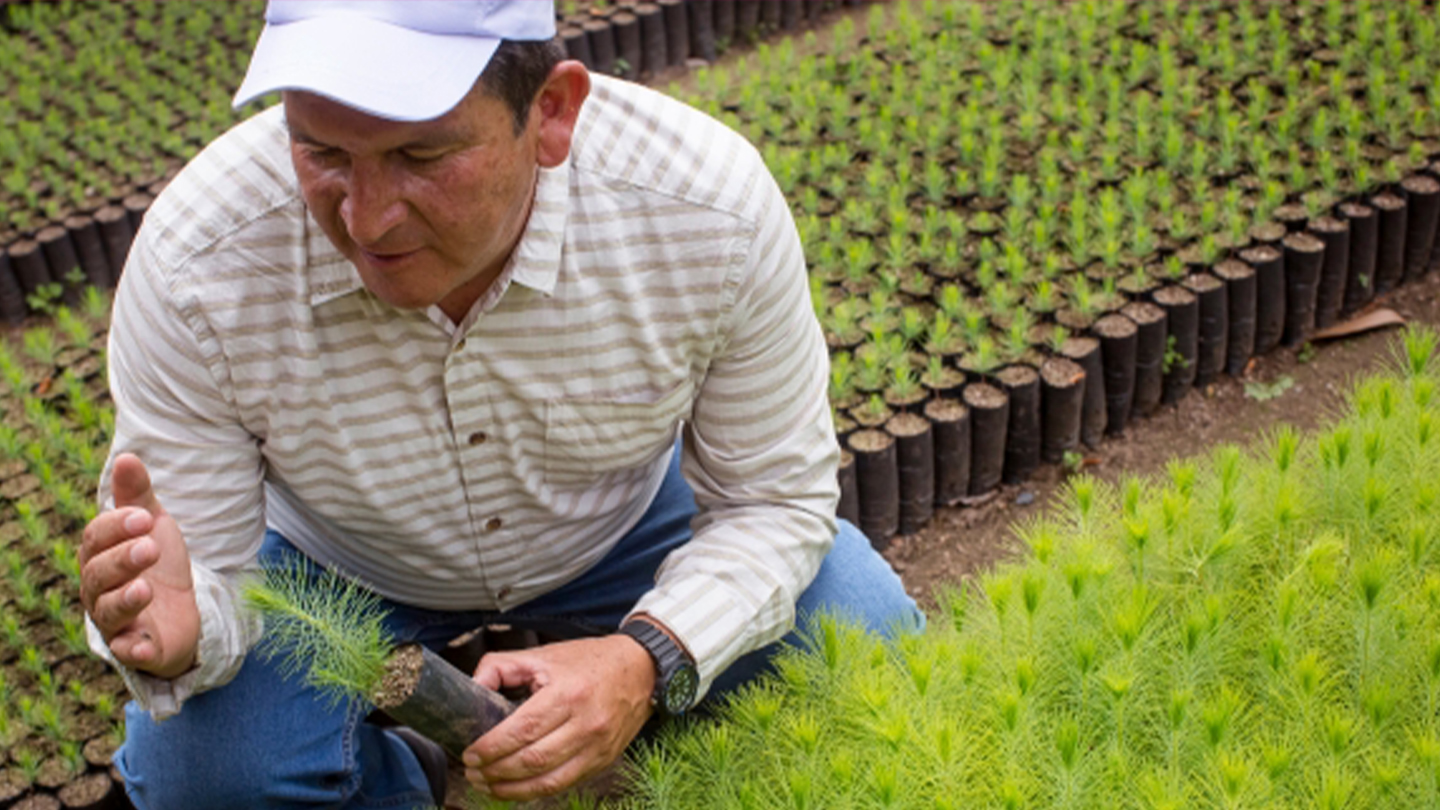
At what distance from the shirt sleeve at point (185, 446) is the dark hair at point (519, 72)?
593 millimetres

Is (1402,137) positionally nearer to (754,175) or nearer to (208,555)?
(754,175)

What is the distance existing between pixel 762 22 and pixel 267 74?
16.6 feet

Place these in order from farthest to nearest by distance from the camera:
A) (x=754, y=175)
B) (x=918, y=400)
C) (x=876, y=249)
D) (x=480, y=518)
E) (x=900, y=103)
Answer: (x=900, y=103), (x=876, y=249), (x=918, y=400), (x=480, y=518), (x=754, y=175)

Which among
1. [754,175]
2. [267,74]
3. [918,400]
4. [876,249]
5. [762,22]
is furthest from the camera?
[762,22]

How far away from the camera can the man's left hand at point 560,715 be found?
198 centimetres

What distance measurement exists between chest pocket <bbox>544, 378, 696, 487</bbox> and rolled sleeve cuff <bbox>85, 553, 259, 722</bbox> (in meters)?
0.56

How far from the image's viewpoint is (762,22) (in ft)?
21.7

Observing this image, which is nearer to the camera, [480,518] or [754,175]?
[754,175]

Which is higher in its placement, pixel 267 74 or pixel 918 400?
pixel 267 74

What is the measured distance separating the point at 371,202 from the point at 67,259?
3660 mm

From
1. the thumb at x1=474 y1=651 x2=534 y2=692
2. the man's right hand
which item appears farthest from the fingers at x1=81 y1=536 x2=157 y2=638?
the thumb at x1=474 y1=651 x2=534 y2=692

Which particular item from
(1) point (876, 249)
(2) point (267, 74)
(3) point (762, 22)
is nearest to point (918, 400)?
(1) point (876, 249)

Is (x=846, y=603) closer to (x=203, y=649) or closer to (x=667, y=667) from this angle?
(x=667, y=667)

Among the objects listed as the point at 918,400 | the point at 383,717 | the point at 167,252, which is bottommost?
the point at 383,717
